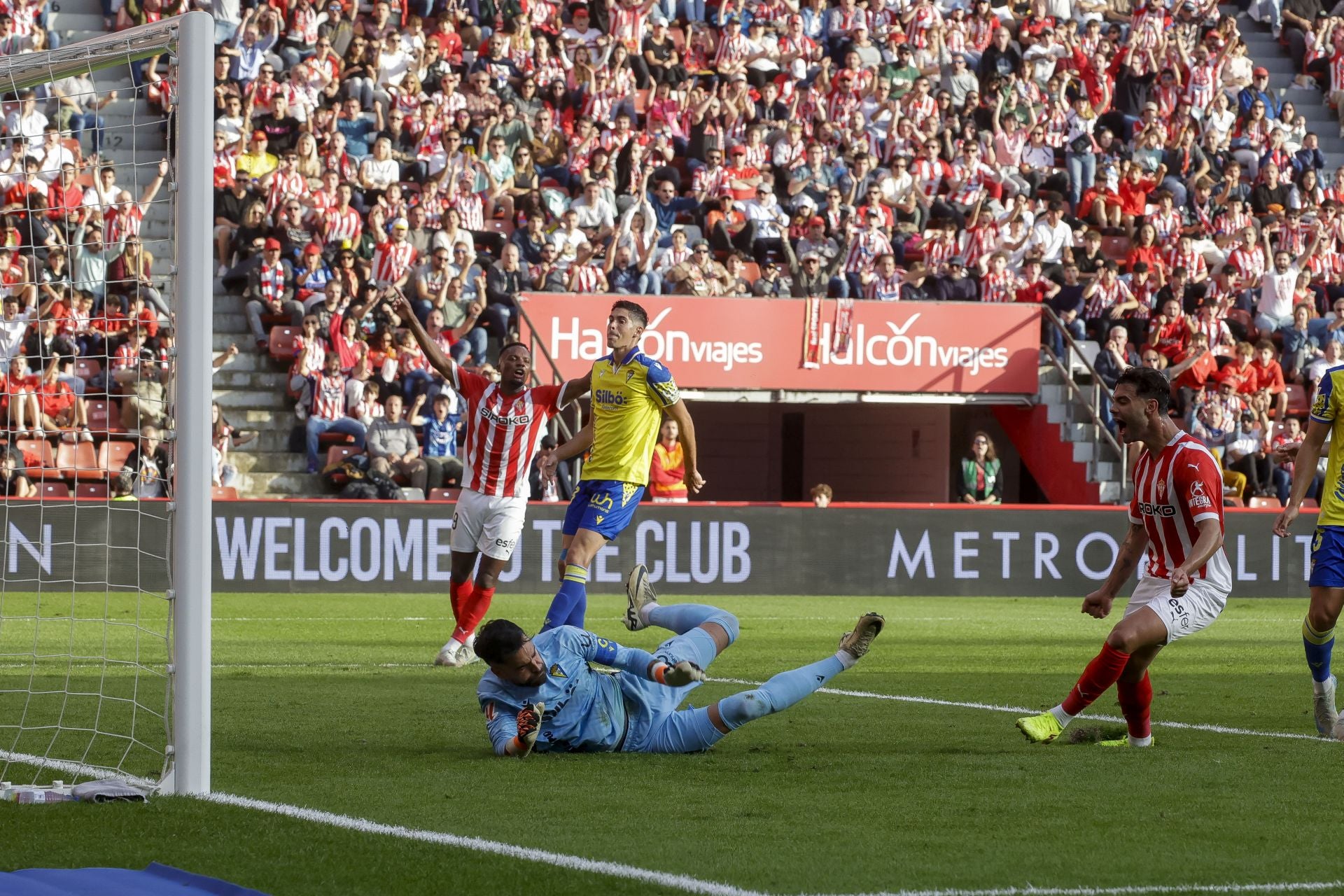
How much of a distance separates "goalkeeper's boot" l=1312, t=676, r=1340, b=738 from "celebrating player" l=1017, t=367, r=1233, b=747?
0.85 m

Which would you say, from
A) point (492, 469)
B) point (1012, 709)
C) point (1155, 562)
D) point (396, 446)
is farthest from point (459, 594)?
point (396, 446)

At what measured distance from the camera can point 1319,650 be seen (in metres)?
8.67

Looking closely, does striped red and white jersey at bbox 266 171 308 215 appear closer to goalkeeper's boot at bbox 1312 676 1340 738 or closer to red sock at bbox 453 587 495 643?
red sock at bbox 453 587 495 643

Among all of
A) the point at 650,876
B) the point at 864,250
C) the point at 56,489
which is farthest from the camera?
the point at 864,250

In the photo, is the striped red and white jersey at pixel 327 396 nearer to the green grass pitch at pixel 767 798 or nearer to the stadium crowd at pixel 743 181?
the stadium crowd at pixel 743 181

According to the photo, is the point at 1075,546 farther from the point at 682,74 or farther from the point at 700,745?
the point at 700,745

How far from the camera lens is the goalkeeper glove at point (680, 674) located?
6812 millimetres

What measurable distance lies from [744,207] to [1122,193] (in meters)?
5.81

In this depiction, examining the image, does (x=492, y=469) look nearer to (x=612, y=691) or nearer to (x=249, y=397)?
(x=612, y=691)

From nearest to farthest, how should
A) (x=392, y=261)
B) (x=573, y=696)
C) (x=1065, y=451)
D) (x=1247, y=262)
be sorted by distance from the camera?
(x=573, y=696) → (x=392, y=261) → (x=1065, y=451) → (x=1247, y=262)

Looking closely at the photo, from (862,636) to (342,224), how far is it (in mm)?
15724

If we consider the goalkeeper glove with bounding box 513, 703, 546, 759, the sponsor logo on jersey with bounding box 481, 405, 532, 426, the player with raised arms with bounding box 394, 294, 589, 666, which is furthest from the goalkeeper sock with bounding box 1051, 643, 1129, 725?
the sponsor logo on jersey with bounding box 481, 405, 532, 426

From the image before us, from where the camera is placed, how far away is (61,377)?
17297 millimetres

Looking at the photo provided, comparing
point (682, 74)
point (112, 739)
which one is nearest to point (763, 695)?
point (112, 739)
